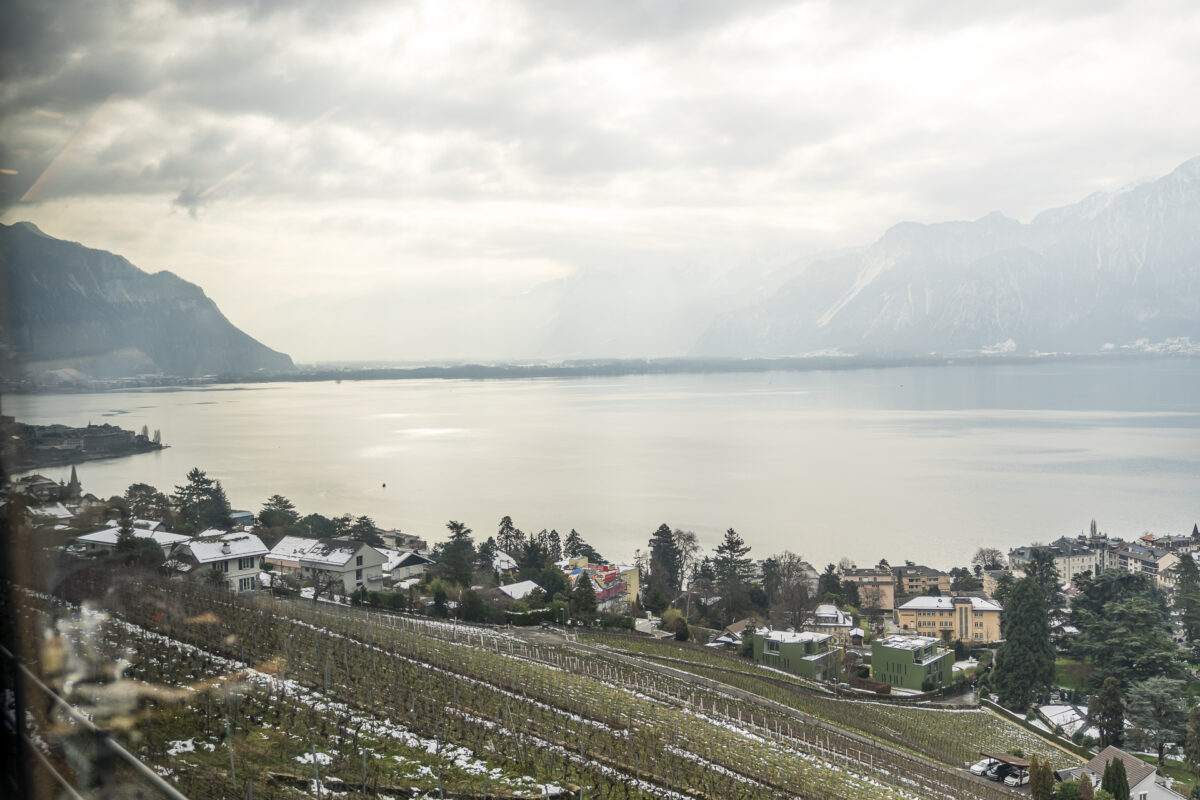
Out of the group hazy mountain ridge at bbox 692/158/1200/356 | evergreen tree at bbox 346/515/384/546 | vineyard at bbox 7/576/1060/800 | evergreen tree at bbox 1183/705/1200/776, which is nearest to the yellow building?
evergreen tree at bbox 1183/705/1200/776

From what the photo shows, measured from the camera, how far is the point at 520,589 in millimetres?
12594

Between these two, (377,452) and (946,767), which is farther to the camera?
(377,452)

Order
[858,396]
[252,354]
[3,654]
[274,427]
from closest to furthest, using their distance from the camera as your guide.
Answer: [3,654] → [252,354] → [274,427] → [858,396]

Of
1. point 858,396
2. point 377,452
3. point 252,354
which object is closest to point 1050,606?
point 252,354

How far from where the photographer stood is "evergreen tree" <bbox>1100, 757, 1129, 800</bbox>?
7258 mm

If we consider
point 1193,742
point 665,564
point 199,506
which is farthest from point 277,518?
point 1193,742

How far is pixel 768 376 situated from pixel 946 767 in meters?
92.3

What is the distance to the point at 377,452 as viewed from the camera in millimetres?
31625

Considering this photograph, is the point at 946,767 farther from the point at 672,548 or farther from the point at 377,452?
the point at 377,452

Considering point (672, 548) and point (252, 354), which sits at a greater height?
point (252, 354)

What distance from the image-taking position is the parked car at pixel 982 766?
818cm

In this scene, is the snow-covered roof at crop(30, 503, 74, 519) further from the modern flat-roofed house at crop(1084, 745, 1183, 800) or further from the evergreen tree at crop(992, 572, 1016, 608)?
the evergreen tree at crop(992, 572, 1016, 608)

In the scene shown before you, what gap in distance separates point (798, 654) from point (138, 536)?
855 cm

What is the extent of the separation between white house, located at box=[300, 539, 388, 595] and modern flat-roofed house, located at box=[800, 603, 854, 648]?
7192 millimetres
